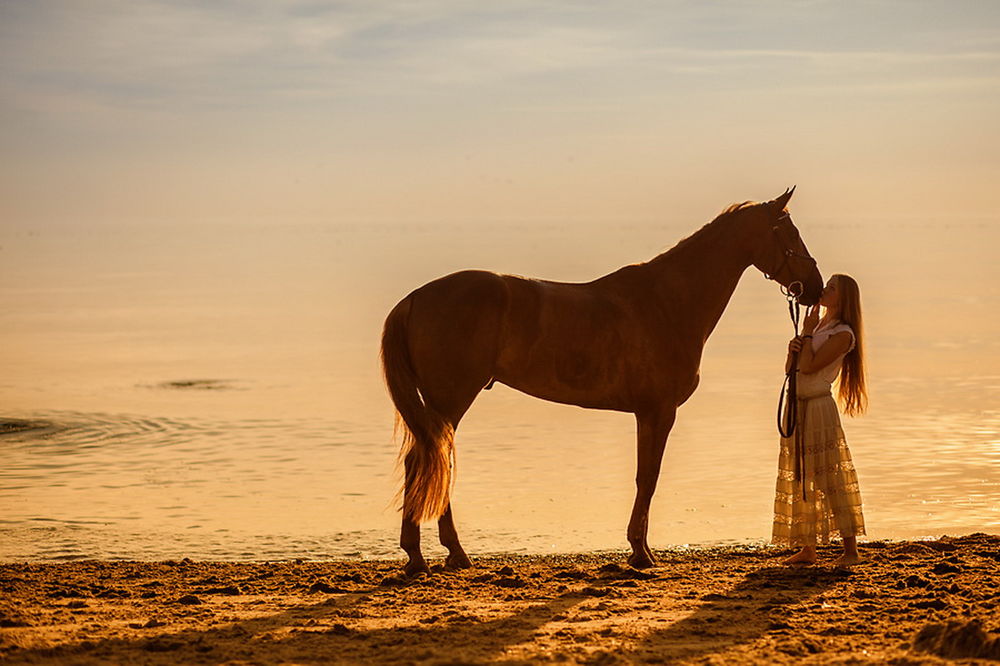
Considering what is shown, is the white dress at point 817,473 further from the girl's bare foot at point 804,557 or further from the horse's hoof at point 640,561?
the horse's hoof at point 640,561

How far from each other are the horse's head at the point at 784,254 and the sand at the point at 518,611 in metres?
1.70

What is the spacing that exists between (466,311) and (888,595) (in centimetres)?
274

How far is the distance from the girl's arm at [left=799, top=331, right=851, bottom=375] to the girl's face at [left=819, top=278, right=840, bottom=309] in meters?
0.23

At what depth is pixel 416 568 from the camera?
740cm

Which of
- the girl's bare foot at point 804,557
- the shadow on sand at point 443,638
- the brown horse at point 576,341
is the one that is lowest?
the shadow on sand at point 443,638

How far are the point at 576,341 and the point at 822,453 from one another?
1.58m

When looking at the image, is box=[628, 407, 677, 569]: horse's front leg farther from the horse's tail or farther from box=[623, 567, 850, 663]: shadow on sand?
the horse's tail

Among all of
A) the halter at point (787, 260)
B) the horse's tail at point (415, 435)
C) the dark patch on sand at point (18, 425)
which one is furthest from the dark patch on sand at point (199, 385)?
the halter at point (787, 260)

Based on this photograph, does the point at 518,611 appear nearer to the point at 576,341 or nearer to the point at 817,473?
the point at 576,341

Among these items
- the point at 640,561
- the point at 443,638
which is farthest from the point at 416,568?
the point at 443,638

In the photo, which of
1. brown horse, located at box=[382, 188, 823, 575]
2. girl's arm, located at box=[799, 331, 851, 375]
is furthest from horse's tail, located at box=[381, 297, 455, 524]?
girl's arm, located at box=[799, 331, 851, 375]

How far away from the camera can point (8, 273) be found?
53562 mm

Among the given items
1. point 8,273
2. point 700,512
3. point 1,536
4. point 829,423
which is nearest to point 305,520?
point 1,536

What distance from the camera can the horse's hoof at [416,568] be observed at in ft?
24.2
